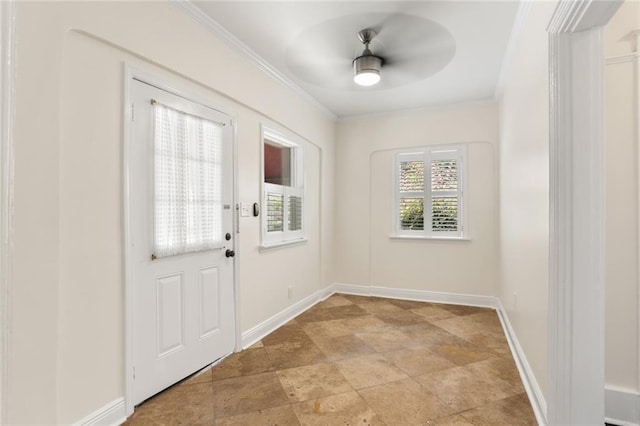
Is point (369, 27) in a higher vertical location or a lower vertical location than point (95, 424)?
higher

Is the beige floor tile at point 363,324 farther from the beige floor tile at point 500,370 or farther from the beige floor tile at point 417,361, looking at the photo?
the beige floor tile at point 500,370

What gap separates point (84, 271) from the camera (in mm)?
1679

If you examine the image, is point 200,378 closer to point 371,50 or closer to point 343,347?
point 343,347

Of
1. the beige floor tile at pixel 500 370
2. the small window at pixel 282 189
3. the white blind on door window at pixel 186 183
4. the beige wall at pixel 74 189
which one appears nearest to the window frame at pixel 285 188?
the small window at pixel 282 189

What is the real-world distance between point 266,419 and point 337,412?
439mm

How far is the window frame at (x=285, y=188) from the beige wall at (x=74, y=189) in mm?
1109

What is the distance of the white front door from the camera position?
2.00m

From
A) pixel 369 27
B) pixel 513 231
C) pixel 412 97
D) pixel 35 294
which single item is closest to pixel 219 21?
pixel 369 27

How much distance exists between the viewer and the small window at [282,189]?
3.38 metres

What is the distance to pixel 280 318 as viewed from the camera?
347 cm

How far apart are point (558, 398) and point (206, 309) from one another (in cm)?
232

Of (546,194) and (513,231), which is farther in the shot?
(513,231)

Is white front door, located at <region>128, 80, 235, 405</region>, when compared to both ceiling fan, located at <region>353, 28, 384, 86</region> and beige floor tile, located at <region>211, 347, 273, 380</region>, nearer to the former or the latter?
beige floor tile, located at <region>211, 347, 273, 380</region>

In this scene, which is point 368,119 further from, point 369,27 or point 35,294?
point 35,294
